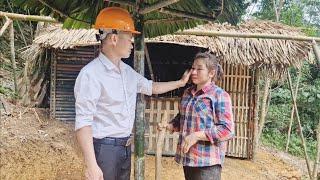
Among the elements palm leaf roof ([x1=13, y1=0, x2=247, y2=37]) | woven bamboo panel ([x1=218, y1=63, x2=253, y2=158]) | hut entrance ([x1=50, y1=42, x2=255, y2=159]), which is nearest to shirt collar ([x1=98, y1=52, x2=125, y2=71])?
palm leaf roof ([x1=13, y1=0, x2=247, y2=37])

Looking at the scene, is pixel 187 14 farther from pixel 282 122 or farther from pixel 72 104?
Result: pixel 282 122

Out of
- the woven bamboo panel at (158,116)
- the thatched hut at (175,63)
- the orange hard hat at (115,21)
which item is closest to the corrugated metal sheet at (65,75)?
the thatched hut at (175,63)

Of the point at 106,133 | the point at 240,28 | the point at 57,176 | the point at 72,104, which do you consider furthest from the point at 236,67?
the point at 106,133

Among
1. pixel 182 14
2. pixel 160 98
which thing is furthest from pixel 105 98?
pixel 160 98

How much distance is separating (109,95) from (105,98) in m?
0.03

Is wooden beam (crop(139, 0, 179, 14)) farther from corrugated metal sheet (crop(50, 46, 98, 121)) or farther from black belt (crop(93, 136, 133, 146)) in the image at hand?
corrugated metal sheet (crop(50, 46, 98, 121))

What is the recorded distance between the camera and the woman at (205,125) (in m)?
2.78

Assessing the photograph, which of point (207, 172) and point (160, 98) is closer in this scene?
point (207, 172)

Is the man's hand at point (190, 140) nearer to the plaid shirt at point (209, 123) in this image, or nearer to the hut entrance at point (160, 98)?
the plaid shirt at point (209, 123)

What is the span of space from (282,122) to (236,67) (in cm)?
639

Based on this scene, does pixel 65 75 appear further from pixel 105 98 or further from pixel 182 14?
pixel 105 98

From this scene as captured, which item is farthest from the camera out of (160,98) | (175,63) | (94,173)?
(175,63)

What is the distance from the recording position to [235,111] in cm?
855

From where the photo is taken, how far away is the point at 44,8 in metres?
3.30
